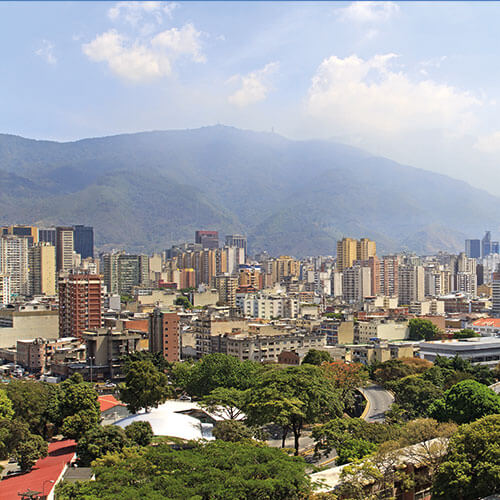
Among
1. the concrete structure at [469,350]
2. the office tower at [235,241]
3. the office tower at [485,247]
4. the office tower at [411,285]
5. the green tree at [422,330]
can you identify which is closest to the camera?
the concrete structure at [469,350]

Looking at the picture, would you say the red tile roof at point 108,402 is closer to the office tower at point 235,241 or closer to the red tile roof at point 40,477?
the red tile roof at point 40,477

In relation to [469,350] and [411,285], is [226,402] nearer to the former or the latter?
[469,350]

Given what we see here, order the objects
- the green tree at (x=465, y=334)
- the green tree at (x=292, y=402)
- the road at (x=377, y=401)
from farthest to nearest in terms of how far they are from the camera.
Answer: the green tree at (x=465, y=334), the road at (x=377, y=401), the green tree at (x=292, y=402)

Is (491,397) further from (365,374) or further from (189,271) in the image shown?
(189,271)

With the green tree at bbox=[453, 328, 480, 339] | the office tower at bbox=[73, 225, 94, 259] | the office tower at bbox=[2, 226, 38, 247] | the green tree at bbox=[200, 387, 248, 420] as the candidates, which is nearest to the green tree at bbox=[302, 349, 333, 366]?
the green tree at bbox=[200, 387, 248, 420]

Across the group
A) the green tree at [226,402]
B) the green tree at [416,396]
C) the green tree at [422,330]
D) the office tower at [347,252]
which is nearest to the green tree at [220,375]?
the green tree at [226,402]

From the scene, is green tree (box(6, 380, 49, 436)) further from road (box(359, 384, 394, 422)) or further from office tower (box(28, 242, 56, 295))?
office tower (box(28, 242, 56, 295))

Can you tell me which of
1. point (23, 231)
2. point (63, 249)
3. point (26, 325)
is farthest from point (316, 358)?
point (23, 231)
